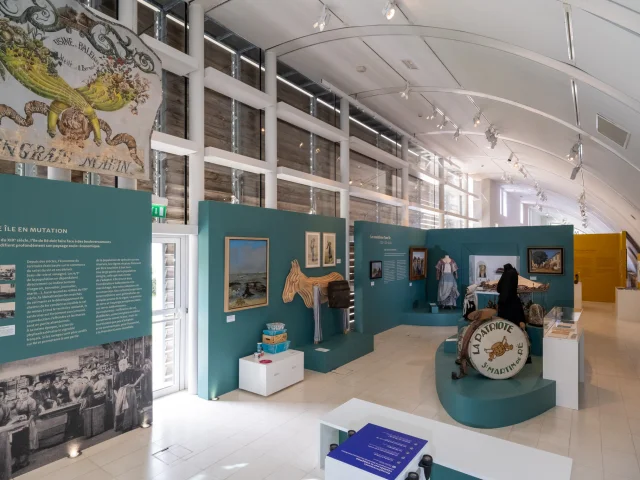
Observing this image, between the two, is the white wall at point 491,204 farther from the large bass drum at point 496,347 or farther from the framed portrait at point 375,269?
the large bass drum at point 496,347

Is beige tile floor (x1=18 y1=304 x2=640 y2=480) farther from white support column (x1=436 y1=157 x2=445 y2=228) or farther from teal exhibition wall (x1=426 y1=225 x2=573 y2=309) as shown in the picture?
white support column (x1=436 y1=157 x2=445 y2=228)

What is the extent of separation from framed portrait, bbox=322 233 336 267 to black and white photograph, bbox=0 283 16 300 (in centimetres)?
554

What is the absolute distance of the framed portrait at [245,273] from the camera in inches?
247

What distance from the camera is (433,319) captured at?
11586 millimetres

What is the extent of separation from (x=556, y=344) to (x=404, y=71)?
558 cm

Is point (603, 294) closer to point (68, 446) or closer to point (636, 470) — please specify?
point (636, 470)

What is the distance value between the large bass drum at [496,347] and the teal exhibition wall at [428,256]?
4175 millimetres

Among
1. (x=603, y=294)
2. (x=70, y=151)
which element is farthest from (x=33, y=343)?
(x=603, y=294)

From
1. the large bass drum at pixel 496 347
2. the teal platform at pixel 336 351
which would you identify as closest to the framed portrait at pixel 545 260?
the teal platform at pixel 336 351

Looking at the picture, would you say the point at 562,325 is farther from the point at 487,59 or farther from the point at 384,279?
the point at 384,279

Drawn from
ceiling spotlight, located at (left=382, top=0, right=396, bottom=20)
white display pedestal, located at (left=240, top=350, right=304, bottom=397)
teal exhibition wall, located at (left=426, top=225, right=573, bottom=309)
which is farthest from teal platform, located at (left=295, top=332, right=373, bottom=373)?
teal exhibition wall, located at (left=426, top=225, right=573, bottom=309)

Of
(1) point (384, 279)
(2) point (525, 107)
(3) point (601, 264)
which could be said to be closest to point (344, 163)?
(1) point (384, 279)

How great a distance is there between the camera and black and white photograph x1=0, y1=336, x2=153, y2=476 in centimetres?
397

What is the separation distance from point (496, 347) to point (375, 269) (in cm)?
484
